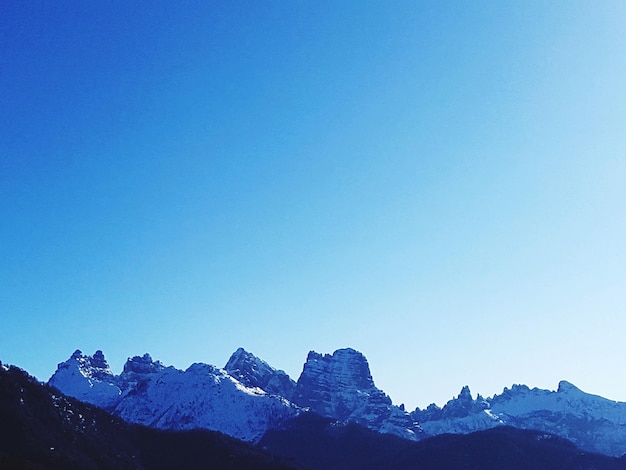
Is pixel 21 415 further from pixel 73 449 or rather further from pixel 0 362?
pixel 0 362

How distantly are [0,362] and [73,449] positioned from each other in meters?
43.1

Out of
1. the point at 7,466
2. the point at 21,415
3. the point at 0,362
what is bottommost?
the point at 7,466

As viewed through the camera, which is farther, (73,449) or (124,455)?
(124,455)

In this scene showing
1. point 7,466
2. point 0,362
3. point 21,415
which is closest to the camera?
point 7,466

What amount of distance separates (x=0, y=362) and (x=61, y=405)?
22.4 m

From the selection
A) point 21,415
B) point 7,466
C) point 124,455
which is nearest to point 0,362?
point 21,415

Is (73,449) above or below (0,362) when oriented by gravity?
below

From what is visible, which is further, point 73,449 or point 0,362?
point 0,362

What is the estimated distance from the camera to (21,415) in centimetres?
16812

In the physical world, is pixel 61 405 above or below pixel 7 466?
above

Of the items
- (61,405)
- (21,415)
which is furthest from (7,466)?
(61,405)

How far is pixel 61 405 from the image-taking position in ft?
644

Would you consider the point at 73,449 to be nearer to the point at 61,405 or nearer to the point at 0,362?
the point at 61,405

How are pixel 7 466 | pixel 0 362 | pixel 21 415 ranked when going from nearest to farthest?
pixel 7 466 < pixel 21 415 < pixel 0 362
